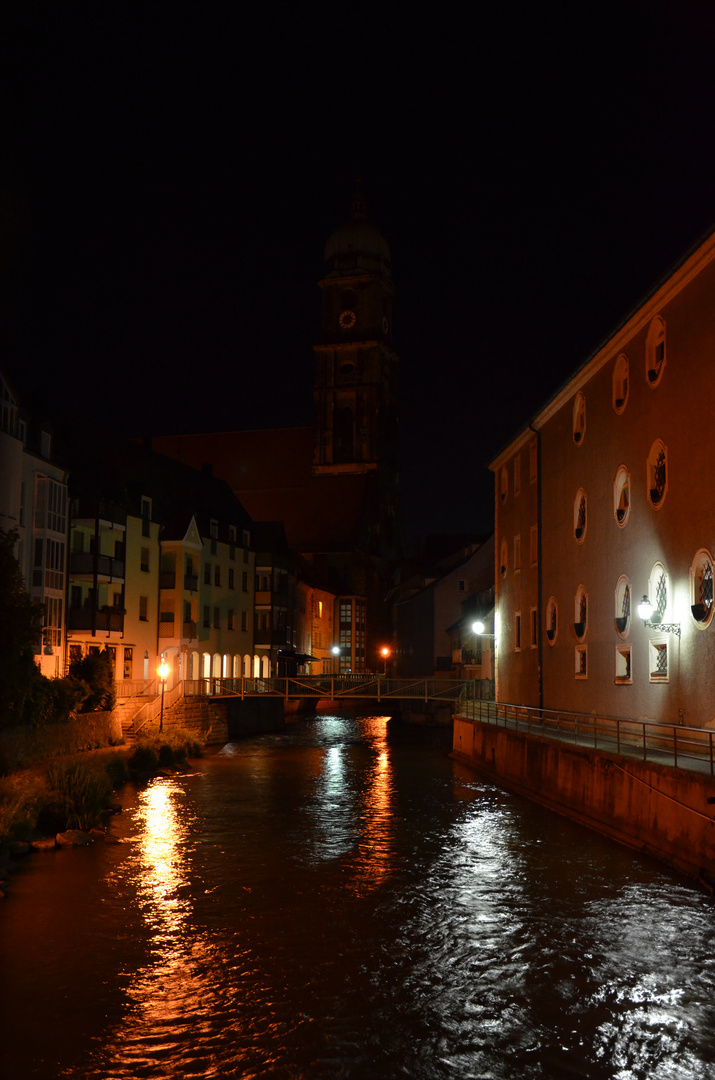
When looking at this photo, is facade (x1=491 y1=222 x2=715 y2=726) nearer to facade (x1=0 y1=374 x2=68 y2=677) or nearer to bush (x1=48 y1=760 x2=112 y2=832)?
bush (x1=48 y1=760 x2=112 y2=832)

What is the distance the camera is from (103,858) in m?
20.1

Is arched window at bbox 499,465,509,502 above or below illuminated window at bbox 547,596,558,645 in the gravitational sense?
above

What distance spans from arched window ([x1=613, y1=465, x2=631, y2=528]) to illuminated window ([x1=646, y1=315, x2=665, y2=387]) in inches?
110

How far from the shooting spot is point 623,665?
1051 inches

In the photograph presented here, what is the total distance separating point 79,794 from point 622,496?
597 inches

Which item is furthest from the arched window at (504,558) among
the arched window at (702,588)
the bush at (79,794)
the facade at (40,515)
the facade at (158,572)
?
the bush at (79,794)

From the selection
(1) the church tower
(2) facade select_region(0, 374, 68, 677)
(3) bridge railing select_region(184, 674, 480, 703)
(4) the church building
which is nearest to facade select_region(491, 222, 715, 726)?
(3) bridge railing select_region(184, 674, 480, 703)

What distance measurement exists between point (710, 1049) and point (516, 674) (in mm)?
28862

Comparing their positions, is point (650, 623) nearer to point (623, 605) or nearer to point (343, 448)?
point (623, 605)

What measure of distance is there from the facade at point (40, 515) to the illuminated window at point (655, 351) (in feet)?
73.2

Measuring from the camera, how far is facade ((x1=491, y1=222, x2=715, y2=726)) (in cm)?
2164

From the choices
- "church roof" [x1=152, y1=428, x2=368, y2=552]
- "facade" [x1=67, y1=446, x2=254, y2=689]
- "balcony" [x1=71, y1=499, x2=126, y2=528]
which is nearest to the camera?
"balcony" [x1=71, y1=499, x2=126, y2=528]

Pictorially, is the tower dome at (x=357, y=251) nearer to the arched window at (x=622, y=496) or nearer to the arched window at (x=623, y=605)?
the arched window at (x=622, y=496)

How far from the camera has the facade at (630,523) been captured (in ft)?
71.0
